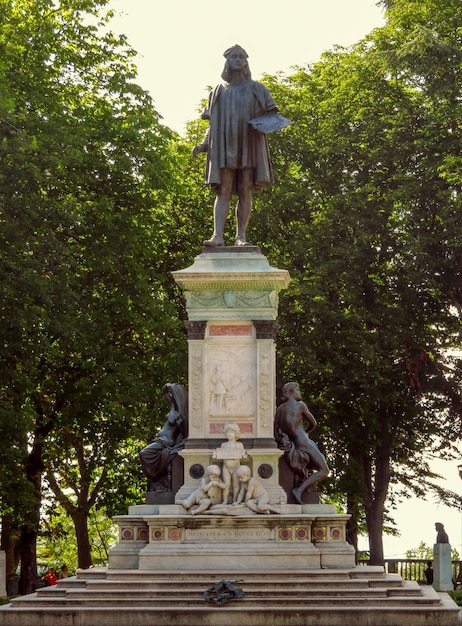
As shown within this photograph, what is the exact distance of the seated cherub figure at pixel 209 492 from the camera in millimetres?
18625

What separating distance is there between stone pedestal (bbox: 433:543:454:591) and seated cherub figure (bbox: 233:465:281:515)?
544 inches

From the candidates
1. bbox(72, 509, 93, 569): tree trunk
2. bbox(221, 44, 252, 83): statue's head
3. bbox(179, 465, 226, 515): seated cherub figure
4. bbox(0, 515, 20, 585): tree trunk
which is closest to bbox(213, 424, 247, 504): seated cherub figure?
bbox(179, 465, 226, 515): seated cherub figure

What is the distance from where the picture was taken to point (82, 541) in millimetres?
36750

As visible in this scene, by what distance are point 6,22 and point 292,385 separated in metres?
15.5

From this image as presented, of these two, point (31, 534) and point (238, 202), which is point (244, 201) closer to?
point (238, 202)

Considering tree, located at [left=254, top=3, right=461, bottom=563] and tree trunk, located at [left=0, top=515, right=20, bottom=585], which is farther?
tree, located at [left=254, top=3, right=461, bottom=563]

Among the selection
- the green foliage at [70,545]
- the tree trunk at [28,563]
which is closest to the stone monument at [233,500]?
the tree trunk at [28,563]

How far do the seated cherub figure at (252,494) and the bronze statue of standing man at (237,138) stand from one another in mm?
3624

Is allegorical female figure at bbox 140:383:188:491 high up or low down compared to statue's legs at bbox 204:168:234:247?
down

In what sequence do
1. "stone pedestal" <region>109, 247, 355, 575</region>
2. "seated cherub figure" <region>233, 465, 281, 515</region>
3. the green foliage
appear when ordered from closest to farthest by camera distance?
"stone pedestal" <region>109, 247, 355, 575</region> < "seated cherub figure" <region>233, 465, 281, 515</region> < the green foliage

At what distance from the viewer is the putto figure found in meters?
19.2

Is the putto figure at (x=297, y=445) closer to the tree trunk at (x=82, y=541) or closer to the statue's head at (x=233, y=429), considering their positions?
the statue's head at (x=233, y=429)

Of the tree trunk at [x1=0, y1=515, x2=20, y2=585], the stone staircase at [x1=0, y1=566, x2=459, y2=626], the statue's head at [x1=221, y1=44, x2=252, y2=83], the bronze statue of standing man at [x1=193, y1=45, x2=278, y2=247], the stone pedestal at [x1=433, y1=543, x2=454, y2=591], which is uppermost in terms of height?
the statue's head at [x1=221, y1=44, x2=252, y2=83]

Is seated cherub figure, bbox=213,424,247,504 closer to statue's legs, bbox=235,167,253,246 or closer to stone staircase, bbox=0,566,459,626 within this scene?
stone staircase, bbox=0,566,459,626
